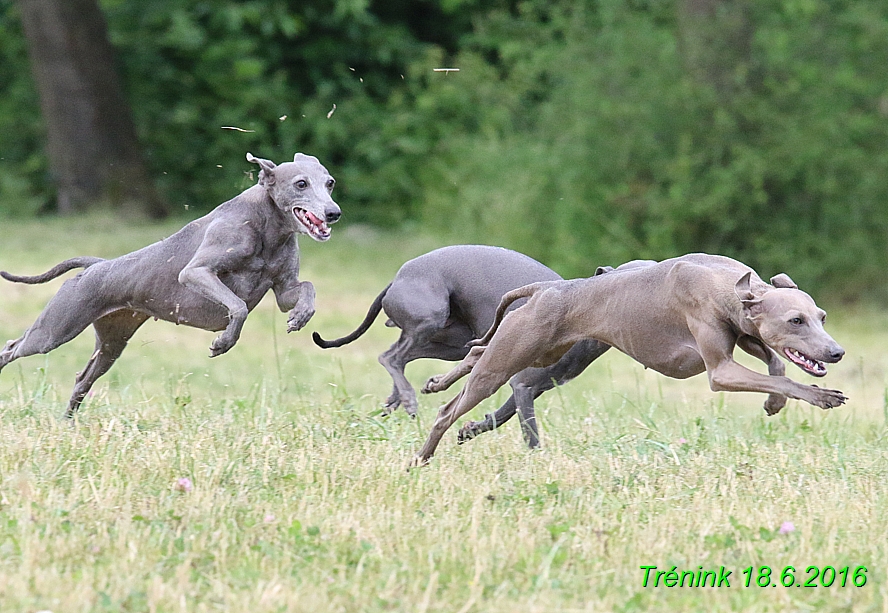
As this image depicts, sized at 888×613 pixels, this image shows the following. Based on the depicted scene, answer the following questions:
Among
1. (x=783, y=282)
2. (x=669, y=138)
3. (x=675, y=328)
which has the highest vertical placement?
(x=783, y=282)

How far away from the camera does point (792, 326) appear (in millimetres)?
4906

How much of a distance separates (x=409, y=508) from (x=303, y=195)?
176 cm

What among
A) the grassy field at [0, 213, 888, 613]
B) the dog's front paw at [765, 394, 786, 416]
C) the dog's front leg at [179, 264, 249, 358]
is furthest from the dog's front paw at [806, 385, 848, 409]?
the dog's front leg at [179, 264, 249, 358]

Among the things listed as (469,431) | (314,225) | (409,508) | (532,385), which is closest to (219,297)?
(314,225)

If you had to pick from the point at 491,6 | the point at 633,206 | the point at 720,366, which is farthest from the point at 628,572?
the point at 491,6

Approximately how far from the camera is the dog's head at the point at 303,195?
19.9 ft

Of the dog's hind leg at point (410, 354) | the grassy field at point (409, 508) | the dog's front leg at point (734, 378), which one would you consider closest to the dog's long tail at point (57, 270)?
the grassy field at point (409, 508)

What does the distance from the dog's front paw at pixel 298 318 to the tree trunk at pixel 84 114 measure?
12.2 metres

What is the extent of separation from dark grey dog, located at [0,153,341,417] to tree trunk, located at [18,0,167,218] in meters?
11.5

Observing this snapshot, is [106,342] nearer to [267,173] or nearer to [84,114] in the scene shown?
[267,173]

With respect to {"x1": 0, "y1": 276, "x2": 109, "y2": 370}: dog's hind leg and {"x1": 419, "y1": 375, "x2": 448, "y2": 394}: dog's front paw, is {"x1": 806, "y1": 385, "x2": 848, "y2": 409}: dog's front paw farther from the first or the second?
{"x1": 0, "y1": 276, "x2": 109, "y2": 370}: dog's hind leg

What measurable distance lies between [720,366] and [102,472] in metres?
2.53

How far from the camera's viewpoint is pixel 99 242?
15555 mm

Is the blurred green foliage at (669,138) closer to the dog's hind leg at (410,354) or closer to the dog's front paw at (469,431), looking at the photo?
the dog's hind leg at (410,354)
